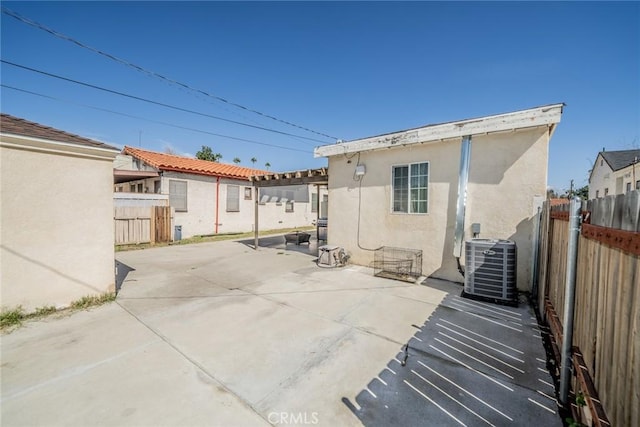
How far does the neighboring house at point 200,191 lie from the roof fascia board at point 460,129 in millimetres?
9666

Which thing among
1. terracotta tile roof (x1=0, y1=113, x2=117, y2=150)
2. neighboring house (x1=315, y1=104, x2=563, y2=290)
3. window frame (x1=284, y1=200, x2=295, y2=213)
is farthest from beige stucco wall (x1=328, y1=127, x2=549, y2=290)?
window frame (x1=284, y1=200, x2=295, y2=213)

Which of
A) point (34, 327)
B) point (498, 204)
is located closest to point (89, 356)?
point (34, 327)

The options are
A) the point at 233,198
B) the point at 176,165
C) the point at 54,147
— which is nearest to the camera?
the point at 54,147

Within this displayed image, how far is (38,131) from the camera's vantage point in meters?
4.47

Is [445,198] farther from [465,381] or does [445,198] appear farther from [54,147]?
[54,147]

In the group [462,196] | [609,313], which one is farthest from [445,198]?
[609,313]

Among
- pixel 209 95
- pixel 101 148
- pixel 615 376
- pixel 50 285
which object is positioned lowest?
pixel 50 285

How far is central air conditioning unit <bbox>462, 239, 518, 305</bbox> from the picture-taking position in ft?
15.5

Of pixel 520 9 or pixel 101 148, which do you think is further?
pixel 520 9

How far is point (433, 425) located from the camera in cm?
210

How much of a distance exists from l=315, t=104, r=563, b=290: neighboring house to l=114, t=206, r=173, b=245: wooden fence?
8853mm

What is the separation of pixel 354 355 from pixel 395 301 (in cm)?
206

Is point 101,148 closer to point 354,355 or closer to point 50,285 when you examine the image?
point 50,285

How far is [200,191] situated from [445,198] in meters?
13.0
